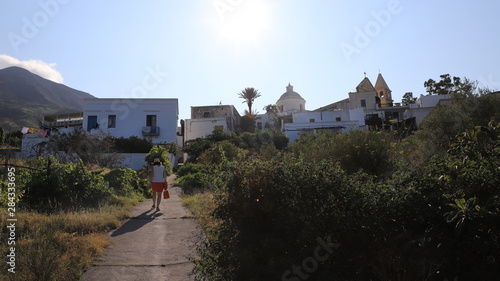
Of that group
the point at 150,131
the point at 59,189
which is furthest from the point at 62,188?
the point at 150,131

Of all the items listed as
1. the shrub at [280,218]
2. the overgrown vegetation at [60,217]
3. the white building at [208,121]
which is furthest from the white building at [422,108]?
the shrub at [280,218]

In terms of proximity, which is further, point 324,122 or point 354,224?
point 324,122

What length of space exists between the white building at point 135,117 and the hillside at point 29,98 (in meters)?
57.1

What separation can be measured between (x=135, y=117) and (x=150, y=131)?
2.70m

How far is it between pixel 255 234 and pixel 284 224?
13.6 inches

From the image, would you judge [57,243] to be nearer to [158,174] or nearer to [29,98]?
[158,174]

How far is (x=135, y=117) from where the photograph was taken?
3691 cm

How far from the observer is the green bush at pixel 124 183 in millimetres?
11266

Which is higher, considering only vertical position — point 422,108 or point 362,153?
point 422,108

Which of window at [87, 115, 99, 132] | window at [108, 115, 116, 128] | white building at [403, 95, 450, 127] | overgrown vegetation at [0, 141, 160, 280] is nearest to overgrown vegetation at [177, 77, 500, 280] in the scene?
overgrown vegetation at [0, 141, 160, 280]

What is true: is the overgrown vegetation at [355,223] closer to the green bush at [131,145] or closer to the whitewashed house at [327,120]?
the green bush at [131,145]

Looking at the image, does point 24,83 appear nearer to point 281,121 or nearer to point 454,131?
point 281,121

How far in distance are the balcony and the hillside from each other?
6139cm

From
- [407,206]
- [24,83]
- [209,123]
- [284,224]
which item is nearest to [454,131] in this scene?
[407,206]
